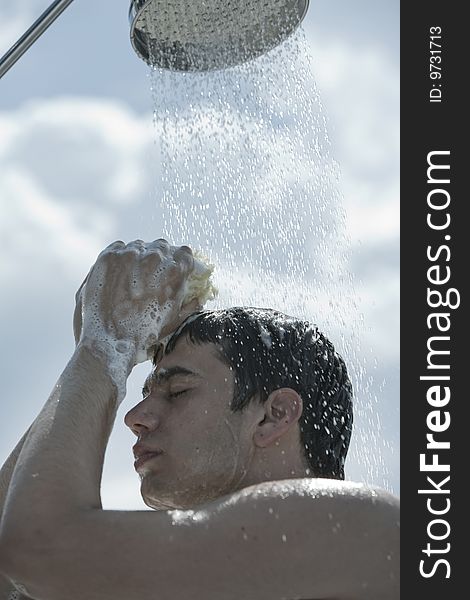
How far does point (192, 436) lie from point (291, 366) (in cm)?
39

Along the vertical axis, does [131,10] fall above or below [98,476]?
above

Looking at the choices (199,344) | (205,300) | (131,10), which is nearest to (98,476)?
(199,344)

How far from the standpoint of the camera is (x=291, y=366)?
3.16 meters

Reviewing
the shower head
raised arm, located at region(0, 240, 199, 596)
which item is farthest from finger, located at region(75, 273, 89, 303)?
the shower head

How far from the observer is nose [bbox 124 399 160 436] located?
299 cm

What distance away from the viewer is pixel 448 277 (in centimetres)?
334

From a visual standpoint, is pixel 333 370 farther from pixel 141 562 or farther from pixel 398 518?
pixel 141 562

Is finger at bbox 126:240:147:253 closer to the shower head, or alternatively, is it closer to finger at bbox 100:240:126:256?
finger at bbox 100:240:126:256

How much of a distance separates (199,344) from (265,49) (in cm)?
115

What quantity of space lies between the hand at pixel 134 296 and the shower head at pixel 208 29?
0.83 metres

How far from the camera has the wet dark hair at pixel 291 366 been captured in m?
3.07

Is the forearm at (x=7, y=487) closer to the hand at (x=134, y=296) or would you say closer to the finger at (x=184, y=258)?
the hand at (x=134, y=296)

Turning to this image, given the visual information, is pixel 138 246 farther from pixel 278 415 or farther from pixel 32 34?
pixel 32 34

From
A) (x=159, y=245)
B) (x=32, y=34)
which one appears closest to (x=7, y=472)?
(x=159, y=245)
